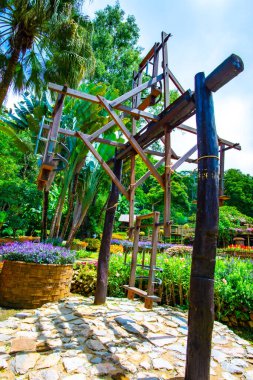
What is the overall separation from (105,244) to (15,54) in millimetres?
8192

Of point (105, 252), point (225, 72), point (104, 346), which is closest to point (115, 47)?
point (105, 252)

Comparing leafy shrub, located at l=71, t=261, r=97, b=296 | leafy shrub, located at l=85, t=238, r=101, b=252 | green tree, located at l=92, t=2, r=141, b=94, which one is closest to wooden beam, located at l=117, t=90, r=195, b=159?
leafy shrub, located at l=71, t=261, r=97, b=296

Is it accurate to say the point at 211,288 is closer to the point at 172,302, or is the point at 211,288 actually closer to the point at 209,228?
the point at 209,228

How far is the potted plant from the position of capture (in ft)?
19.0

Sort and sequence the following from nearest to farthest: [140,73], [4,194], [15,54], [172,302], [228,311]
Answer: [228,311] → [140,73] → [172,302] → [15,54] → [4,194]

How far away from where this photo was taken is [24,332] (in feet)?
13.3

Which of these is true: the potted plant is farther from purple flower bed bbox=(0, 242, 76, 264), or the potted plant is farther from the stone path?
the stone path

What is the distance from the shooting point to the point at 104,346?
3.74 meters

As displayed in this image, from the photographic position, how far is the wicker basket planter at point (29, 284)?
19.0 ft

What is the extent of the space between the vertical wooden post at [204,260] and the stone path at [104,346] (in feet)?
2.24

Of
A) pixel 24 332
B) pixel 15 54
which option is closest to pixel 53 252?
pixel 24 332

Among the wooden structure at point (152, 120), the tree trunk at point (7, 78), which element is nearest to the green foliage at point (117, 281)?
the wooden structure at point (152, 120)

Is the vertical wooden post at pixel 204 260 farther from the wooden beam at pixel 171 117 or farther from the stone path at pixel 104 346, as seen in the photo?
the wooden beam at pixel 171 117

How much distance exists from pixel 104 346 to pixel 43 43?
11.1 m
